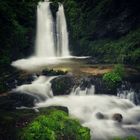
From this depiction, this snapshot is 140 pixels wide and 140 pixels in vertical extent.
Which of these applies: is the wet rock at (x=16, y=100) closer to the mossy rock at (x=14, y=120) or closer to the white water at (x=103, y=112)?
the white water at (x=103, y=112)

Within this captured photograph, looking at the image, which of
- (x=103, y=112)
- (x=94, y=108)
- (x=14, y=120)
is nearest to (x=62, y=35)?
(x=94, y=108)

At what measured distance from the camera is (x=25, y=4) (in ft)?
114

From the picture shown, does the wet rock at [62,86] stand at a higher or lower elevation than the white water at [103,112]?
higher

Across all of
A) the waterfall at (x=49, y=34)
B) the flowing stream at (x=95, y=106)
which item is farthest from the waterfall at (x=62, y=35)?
the flowing stream at (x=95, y=106)

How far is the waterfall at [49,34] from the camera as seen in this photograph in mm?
37062

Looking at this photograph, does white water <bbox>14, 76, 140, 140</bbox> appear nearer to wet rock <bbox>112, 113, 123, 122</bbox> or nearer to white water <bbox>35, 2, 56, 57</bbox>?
wet rock <bbox>112, 113, 123, 122</bbox>

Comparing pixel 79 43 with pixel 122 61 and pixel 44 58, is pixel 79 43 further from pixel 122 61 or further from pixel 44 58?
pixel 122 61

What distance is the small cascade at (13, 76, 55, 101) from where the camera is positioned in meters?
21.8

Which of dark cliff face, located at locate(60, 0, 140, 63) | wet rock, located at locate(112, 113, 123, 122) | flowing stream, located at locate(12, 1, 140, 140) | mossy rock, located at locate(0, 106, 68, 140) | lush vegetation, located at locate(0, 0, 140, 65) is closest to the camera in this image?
mossy rock, located at locate(0, 106, 68, 140)

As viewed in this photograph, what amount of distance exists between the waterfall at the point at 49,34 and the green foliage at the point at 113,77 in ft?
44.3

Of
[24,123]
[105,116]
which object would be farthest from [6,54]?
[24,123]

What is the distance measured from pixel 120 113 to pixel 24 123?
702 cm

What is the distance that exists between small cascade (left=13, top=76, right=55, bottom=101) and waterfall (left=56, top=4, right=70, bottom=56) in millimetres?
13735

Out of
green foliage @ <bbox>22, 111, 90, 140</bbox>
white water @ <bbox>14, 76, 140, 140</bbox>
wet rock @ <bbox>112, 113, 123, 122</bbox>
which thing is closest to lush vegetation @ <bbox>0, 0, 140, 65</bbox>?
white water @ <bbox>14, 76, 140, 140</bbox>
